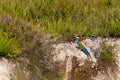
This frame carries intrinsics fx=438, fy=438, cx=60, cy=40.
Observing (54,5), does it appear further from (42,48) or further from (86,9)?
(42,48)

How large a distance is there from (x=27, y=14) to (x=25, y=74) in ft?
5.38

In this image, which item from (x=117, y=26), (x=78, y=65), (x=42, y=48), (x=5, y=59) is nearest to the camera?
(x=5, y=59)

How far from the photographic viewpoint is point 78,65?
8.08 m

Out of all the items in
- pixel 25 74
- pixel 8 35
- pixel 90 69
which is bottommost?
pixel 90 69

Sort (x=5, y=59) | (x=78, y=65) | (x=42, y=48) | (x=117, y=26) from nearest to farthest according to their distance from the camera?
(x=5, y=59) < (x=42, y=48) < (x=78, y=65) < (x=117, y=26)

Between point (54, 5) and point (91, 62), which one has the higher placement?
point (54, 5)

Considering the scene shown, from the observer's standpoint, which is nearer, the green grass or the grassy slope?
the grassy slope

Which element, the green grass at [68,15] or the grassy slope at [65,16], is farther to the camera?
the green grass at [68,15]

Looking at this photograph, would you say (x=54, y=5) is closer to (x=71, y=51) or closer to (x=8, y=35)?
(x=71, y=51)

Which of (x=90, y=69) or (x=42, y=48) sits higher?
(x=42, y=48)

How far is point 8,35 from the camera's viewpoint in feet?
23.5

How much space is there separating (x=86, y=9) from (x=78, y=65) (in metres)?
1.56

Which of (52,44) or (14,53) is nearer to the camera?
(14,53)

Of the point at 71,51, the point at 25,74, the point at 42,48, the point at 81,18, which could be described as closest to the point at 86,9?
the point at 81,18
